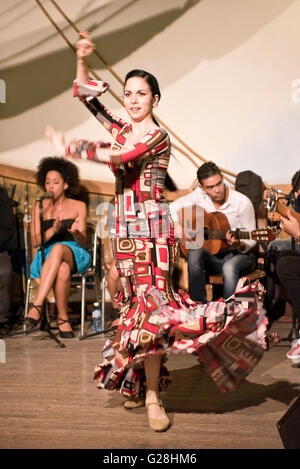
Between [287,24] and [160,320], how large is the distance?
375 cm

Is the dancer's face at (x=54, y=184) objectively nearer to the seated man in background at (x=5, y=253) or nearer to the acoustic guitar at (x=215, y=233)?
the seated man in background at (x=5, y=253)

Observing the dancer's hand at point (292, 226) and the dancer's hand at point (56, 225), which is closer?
the dancer's hand at point (292, 226)

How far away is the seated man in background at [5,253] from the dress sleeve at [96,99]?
2.24 metres

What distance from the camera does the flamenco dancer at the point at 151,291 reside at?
6.40 feet

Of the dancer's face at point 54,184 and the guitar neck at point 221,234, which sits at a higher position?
the dancer's face at point 54,184

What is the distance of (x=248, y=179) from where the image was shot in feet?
14.0

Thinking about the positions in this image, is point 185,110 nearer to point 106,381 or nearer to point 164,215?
point 164,215

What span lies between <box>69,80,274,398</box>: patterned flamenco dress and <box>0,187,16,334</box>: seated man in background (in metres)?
2.23

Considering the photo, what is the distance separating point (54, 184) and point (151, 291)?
2.84 meters

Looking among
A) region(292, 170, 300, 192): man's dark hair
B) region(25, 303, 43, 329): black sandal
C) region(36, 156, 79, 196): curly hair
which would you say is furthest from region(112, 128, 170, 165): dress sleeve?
region(36, 156, 79, 196): curly hair

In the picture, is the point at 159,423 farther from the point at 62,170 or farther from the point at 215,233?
the point at 62,170

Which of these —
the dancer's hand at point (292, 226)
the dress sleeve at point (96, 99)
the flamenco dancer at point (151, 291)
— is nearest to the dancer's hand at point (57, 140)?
the flamenco dancer at point (151, 291)

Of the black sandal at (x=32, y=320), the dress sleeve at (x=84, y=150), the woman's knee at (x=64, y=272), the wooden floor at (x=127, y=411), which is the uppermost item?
the dress sleeve at (x=84, y=150)
